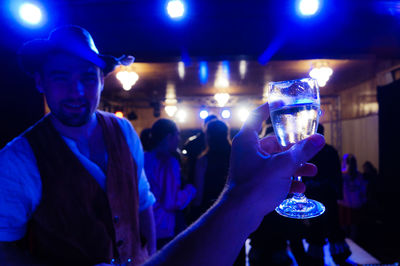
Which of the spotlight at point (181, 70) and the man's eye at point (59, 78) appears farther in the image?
the spotlight at point (181, 70)

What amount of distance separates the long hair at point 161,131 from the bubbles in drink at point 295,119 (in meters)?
1.77

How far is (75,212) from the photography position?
1144mm

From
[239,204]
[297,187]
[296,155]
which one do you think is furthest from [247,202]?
[297,187]

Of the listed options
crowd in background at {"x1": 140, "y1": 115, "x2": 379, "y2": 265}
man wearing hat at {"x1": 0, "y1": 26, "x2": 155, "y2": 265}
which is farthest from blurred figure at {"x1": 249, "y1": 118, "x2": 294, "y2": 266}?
man wearing hat at {"x1": 0, "y1": 26, "x2": 155, "y2": 265}

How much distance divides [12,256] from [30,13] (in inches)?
123

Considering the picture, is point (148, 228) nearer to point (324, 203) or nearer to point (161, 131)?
point (161, 131)

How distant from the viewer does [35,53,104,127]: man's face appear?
4.14 ft

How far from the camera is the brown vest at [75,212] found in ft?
3.65

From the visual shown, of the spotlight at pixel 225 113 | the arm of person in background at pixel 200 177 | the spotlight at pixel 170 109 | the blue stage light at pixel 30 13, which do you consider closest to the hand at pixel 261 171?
the arm of person in background at pixel 200 177

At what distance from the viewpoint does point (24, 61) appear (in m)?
1.31

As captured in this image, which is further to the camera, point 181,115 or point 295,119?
point 181,115

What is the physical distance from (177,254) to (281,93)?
75cm

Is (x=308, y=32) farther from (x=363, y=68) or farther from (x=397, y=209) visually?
(x=363, y=68)

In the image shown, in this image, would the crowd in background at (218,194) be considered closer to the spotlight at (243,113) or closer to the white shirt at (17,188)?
the white shirt at (17,188)
